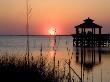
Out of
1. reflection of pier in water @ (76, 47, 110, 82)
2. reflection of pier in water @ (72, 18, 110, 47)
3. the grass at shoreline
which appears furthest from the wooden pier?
the grass at shoreline

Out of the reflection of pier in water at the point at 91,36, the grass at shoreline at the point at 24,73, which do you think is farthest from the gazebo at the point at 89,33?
the grass at shoreline at the point at 24,73

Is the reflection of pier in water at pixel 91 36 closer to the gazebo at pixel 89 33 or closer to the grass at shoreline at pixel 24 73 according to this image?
the gazebo at pixel 89 33

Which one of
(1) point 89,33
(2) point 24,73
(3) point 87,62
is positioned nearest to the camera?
(2) point 24,73

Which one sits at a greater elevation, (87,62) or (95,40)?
(95,40)

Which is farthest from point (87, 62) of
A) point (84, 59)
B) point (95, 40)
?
point (95, 40)

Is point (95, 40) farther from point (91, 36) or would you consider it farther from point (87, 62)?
point (87, 62)

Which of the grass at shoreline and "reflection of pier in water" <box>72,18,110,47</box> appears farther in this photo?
"reflection of pier in water" <box>72,18,110,47</box>

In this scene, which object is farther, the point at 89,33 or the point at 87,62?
the point at 89,33

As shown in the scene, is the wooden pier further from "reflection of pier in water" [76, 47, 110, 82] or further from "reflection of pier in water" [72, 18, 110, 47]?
"reflection of pier in water" [76, 47, 110, 82]

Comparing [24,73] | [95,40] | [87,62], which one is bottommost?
[87,62]

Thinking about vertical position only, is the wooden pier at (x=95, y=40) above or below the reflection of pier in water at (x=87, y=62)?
above

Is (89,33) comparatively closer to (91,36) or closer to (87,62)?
(91,36)

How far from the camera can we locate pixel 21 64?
13430 mm

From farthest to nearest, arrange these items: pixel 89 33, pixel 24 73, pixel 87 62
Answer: pixel 89 33, pixel 87 62, pixel 24 73
